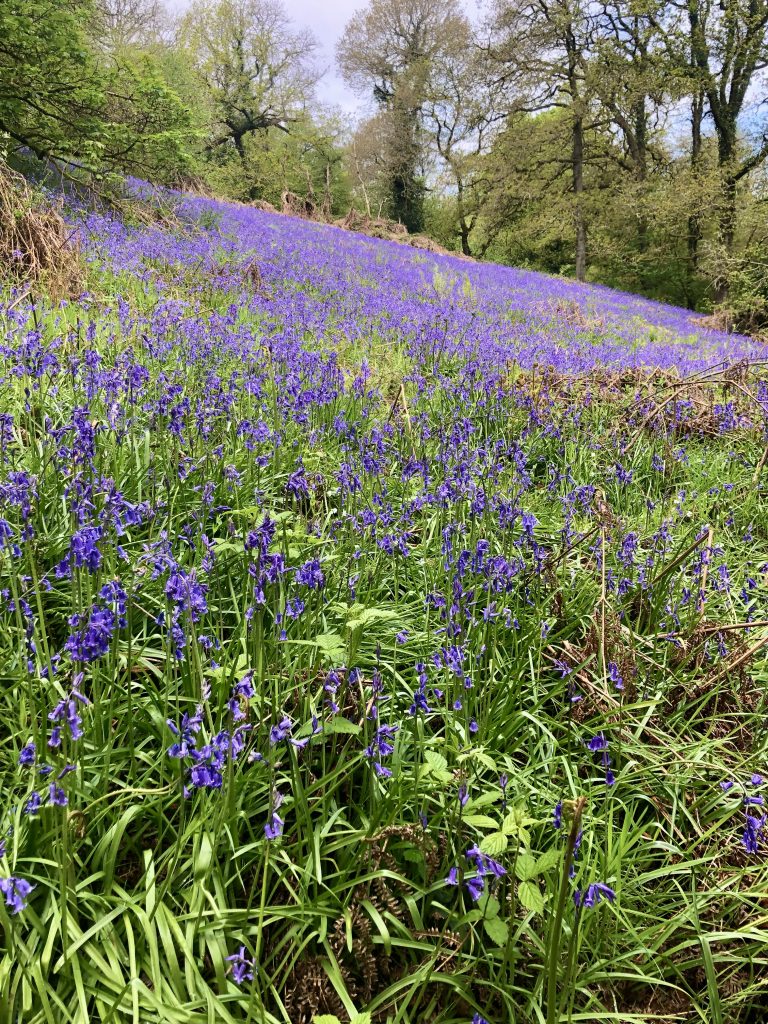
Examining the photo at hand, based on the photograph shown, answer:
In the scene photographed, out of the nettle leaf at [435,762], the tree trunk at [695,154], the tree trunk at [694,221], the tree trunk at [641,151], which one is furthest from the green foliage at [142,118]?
the tree trunk at [695,154]

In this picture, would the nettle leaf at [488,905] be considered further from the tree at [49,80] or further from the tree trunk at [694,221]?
the tree trunk at [694,221]

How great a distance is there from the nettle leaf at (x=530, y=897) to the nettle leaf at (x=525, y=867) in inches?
0.8

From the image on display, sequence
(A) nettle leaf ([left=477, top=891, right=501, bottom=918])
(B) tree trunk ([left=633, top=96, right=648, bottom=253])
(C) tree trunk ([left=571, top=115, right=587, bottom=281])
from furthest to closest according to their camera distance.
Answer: (B) tree trunk ([left=633, top=96, right=648, bottom=253]) < (C) tree trunk ([left=571, top=115, right=587, bottom=281]) < (A) nettle leaf ([left=477, top=891, right=501, bottom=918])

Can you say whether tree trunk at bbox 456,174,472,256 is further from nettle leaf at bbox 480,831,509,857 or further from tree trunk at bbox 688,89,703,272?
nettle leaf at bbox 480,831,509,857

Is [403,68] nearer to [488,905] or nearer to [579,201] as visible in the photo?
[579,201]

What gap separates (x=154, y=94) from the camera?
8.82m

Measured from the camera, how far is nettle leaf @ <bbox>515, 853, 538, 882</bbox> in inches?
58.5

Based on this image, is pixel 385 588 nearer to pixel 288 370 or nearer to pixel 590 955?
pixel 590 955

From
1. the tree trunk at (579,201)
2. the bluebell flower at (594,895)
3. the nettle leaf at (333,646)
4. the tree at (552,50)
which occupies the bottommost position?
the bluebell flower at (594,895)

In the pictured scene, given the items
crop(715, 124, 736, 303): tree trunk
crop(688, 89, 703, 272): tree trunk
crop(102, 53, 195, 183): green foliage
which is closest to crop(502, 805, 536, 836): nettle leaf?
crop(102, 53, 195, 183): green foliage

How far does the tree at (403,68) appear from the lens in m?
36.5

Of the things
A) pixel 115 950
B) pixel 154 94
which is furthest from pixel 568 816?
pixel 154 94

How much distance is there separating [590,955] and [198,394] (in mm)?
3256

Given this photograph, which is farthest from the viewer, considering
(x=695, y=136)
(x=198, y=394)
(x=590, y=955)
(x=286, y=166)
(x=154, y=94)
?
(x=286, y=166)
